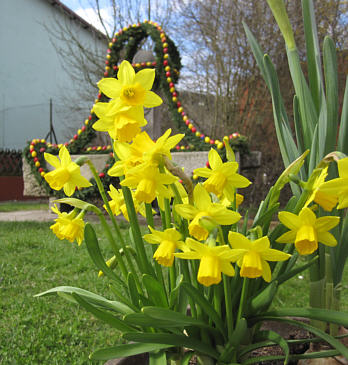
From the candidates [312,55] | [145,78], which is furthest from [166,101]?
[145,78]

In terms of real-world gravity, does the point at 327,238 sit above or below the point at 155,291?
above

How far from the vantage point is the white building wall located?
28.2 ft

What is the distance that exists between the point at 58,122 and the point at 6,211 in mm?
4437

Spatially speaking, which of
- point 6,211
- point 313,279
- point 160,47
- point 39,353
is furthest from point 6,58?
point 313,279

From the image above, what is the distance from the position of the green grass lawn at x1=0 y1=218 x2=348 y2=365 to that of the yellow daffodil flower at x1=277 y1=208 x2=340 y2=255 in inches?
37.0

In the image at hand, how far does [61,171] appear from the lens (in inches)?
23.2

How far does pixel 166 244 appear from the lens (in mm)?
544

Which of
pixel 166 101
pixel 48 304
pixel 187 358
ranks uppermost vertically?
pixel 166 101

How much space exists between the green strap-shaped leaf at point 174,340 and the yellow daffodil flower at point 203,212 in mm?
199

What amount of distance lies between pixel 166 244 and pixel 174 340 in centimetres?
18

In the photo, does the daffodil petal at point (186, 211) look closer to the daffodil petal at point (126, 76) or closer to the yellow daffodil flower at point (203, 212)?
the yellow daffodil flower at point (203, 212)

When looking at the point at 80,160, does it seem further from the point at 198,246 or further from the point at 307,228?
the point at 307,228

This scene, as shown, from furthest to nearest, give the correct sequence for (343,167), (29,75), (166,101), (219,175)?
(29,75) → (166,101) → (219,175) → (343,167)

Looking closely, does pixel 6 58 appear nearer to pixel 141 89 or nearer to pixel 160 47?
pixel 160 47
